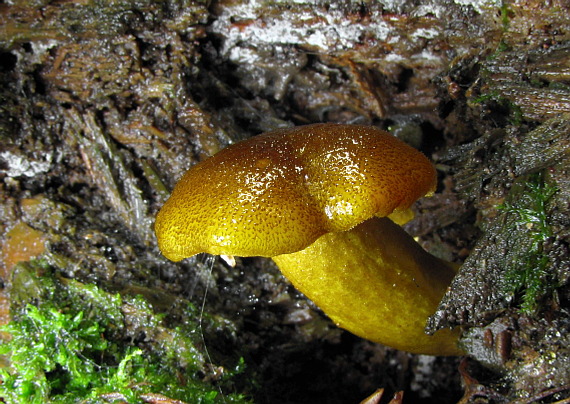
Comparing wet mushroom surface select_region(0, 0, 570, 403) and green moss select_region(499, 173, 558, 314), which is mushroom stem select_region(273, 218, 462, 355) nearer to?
wet mushroom surface select_region(0, 0, 570, 403)

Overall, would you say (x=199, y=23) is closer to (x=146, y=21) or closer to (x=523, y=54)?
(x=146, y=21)

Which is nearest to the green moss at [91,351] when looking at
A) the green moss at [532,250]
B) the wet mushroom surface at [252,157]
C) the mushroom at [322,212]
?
the wet mushroom surface at [252,157]

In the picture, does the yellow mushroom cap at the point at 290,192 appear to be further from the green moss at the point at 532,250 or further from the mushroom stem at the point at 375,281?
the green moss at the point at 532,250

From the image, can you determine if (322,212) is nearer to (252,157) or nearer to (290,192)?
(290,192)

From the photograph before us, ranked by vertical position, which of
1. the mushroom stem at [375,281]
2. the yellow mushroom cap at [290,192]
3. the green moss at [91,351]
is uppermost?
the yellow mushroom cap at [290,192]

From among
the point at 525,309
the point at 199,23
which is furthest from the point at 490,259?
the point at 199,23

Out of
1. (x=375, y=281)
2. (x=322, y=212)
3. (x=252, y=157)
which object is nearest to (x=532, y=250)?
(x=375, y=281)

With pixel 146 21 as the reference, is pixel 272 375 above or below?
below
